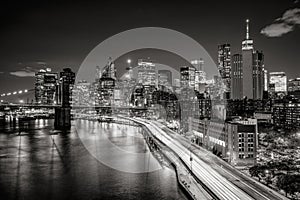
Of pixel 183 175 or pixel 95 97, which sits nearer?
pixel 183 175

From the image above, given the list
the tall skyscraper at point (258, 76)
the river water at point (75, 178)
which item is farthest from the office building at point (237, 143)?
→ the tall skyscraper at point (258, 76)

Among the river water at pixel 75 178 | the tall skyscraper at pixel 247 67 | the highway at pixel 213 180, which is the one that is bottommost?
the river water at pixel 75 178

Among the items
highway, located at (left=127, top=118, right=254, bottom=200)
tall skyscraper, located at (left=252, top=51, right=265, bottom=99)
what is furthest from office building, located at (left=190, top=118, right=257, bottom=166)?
tall skyscraper, located at (left=252, top=51, right=265, bottom=99)

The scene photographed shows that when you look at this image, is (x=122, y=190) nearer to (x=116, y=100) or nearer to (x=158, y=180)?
(x=158, y=180)

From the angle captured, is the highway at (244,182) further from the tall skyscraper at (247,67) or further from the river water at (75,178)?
the tall skyscraper at (247,67)

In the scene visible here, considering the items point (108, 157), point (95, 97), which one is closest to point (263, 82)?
point (95, 97)

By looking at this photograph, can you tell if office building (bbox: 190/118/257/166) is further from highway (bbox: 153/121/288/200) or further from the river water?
the river water
